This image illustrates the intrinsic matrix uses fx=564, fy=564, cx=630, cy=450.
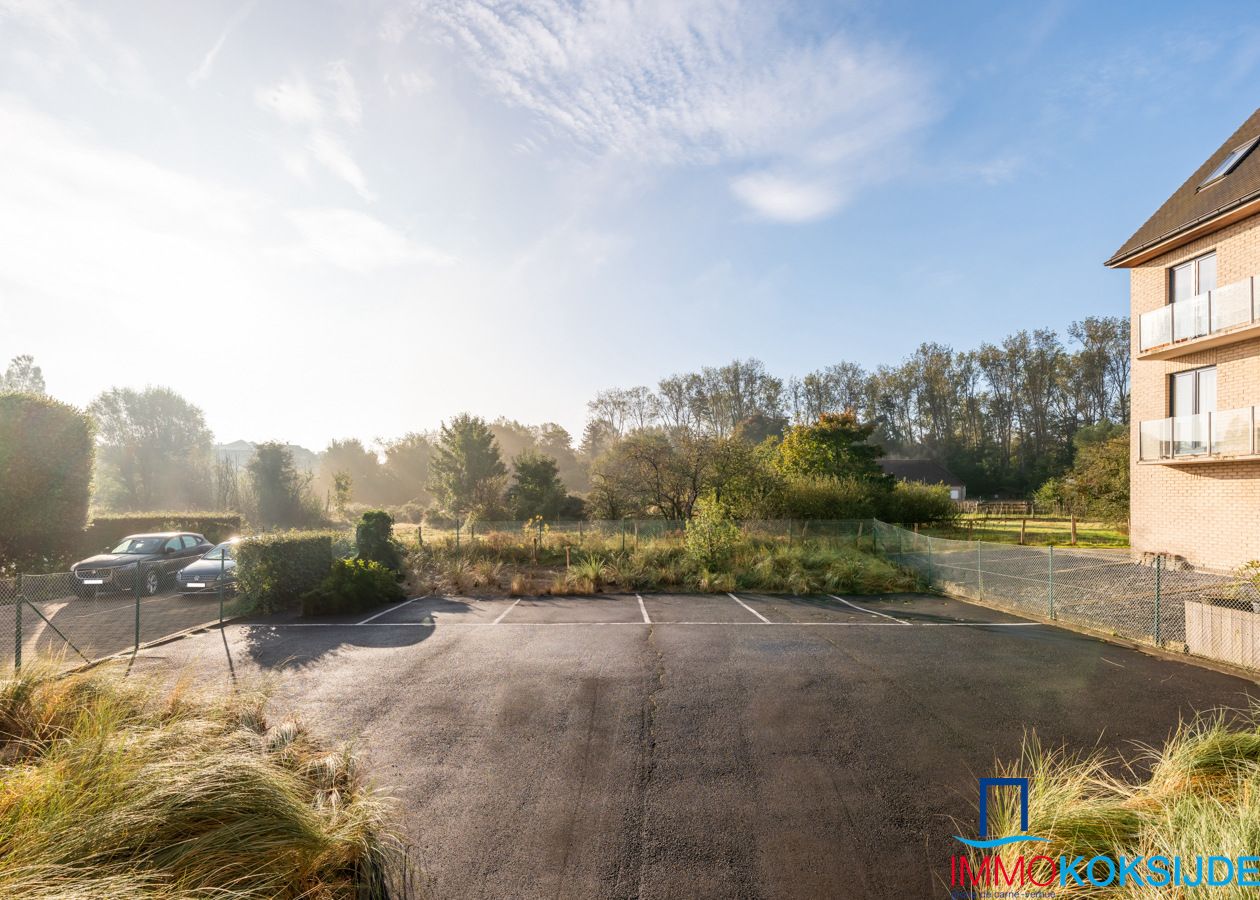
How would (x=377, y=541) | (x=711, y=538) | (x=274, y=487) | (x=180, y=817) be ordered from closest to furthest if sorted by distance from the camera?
(x=180, y=817) < (x=377, y=541) < (x=711, y=538) < (x=274, y=487)

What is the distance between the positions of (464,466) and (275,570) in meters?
22.0

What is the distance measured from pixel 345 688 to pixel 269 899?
4.71 metres

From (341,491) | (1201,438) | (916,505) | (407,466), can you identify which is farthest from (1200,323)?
(407,466)

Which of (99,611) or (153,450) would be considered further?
(153,450)

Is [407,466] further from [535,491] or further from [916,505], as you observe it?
[916,505]

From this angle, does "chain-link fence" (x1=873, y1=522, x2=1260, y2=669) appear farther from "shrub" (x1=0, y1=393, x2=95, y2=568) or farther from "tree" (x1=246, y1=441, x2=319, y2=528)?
"tree" (x1=246, y1=441, x2=319, y2=528)

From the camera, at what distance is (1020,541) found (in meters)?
23.7

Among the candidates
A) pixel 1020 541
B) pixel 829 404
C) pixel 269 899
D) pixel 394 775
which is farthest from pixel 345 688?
pixel 829 404

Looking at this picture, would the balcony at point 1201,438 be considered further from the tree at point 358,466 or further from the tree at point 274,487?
the tree at point 358,466

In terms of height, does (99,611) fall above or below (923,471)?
below

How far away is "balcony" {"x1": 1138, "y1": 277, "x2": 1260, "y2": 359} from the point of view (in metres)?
13.2

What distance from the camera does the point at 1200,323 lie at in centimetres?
1432

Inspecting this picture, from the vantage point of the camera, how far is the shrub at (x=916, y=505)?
26.0 m

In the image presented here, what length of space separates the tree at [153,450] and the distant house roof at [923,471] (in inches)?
2093
